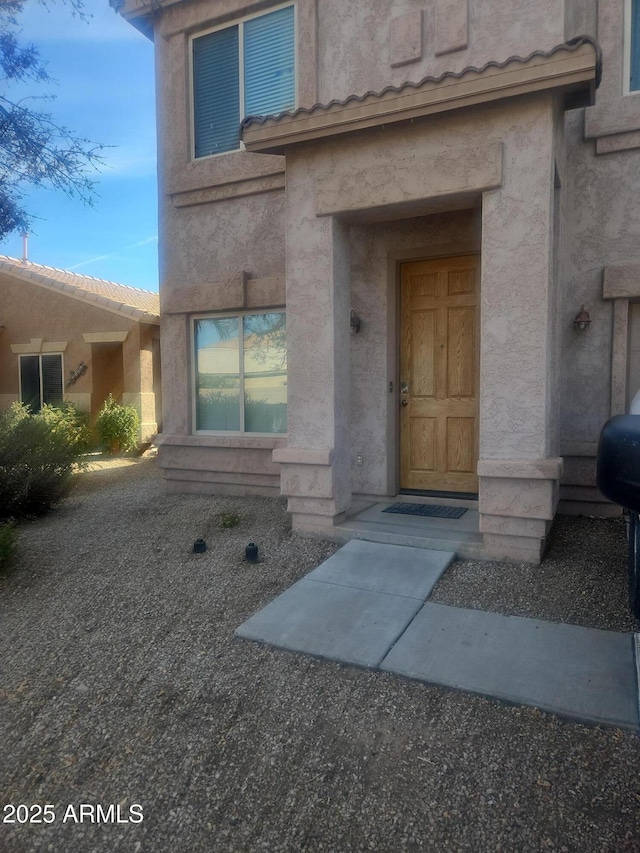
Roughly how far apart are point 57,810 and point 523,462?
3.58 m

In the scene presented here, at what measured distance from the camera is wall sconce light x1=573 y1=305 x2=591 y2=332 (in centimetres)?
540

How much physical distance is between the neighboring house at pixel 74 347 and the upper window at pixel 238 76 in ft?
21.2

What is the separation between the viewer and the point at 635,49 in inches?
210

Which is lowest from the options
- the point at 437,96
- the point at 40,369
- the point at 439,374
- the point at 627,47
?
the point at 439,374

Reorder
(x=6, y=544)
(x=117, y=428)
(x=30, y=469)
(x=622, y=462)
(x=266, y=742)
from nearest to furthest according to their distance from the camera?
(x=622, y=462) → (x=266, y=742) → (x=6, y=544) → (x=30, y=469) → (x=117, y=428)

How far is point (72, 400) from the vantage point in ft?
44.6

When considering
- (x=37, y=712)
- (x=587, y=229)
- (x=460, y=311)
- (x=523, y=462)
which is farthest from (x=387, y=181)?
(x=37, y=712)

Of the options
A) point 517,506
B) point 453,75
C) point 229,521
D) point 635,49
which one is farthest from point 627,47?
point 229,521

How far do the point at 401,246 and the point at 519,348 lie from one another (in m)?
2.16

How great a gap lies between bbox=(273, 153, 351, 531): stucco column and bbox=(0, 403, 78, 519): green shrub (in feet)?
10.7

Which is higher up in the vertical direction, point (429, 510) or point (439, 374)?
point (439, 374)

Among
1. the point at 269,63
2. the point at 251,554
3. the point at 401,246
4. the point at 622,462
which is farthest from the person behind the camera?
the point at 269,63

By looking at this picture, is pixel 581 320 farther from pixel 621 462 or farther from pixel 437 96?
pixel 621 462

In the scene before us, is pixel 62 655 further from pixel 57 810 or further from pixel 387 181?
pixel 387 181
